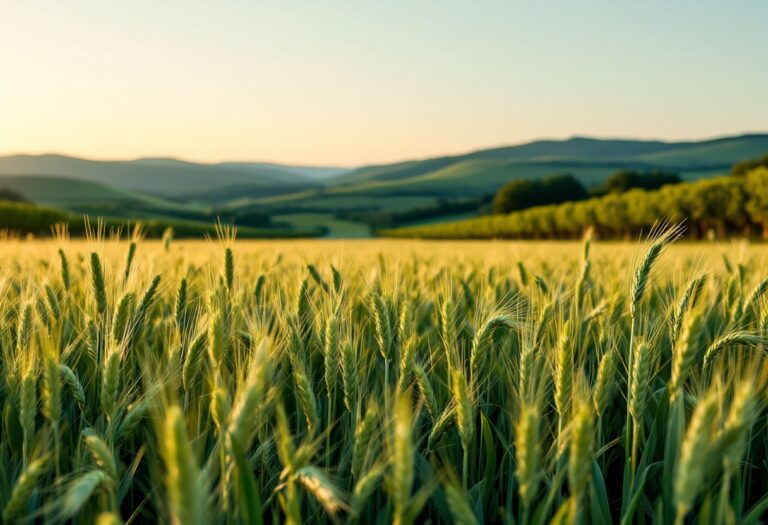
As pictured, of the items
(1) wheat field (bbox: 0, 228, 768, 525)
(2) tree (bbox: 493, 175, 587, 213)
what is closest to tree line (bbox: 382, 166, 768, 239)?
(2) tree (bbox: 493, 175, 587, 213)

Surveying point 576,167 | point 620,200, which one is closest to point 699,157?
point 576,167

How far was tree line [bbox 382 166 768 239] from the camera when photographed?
152ft

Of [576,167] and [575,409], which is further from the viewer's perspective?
[576,167]

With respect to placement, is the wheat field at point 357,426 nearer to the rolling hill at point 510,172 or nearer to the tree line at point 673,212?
the tree line at point 673,212

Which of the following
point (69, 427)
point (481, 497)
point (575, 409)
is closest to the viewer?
point (575, 409)

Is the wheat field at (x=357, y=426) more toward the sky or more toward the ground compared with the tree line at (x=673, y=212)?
more toward the sky

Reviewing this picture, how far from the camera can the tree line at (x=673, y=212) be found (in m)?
46.2

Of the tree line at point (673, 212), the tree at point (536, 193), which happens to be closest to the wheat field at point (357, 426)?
the tree line at point (673, 212)

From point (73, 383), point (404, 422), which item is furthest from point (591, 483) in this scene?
point (73, 383)

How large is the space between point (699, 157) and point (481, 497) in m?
177

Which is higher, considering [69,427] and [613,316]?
[613,316]

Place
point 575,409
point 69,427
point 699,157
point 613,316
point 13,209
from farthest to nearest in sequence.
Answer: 1. point 699,157
2. point 13,209
3. point 613,316
4. point 69,427
5. point 575,409

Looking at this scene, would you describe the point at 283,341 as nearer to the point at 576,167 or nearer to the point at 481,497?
the point at 481,497

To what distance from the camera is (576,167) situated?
158000 mm
